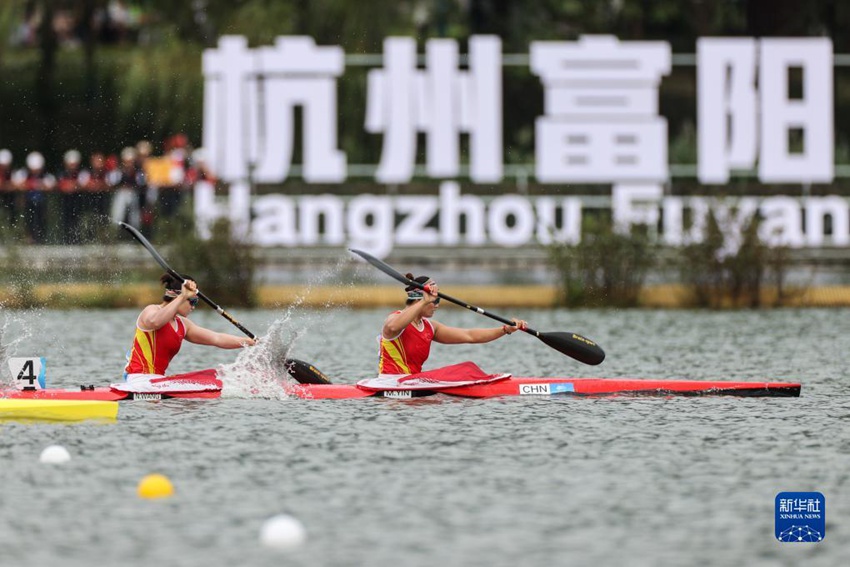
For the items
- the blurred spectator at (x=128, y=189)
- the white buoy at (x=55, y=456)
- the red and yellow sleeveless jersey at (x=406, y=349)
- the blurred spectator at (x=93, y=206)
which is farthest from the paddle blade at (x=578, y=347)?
the blurred spectator at (x=128, y=189)

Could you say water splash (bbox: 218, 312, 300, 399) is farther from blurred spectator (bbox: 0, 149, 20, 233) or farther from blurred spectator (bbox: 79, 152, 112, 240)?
blurred spectator (bbox: 0, 149, 20, 233)

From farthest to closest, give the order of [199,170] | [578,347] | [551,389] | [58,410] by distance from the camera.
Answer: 1. [199,170]
2. [578,347]
3. [551,389]
4. [58,410]

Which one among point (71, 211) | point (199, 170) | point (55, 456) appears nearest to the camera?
point (55, 456)

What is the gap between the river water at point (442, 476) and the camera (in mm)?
9961

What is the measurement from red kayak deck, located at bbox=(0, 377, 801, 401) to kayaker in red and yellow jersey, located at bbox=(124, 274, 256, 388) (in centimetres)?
31

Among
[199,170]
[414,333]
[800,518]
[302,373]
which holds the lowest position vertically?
[800,518]

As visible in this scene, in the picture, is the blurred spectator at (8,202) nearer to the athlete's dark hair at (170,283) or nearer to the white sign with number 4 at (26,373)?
the athlete's dark hair at (170,283)

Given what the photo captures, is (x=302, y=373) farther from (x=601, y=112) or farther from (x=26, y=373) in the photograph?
(x=601, y=112)

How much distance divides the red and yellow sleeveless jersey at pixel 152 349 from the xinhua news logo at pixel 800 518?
21.4 feet

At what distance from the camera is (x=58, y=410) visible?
14.7 metres

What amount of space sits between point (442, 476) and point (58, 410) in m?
4.03

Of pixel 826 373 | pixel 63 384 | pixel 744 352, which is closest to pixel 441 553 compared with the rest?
pixel 63 384

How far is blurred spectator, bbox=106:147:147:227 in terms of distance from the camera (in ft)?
94.8

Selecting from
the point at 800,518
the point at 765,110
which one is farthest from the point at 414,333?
the point at 765,110
